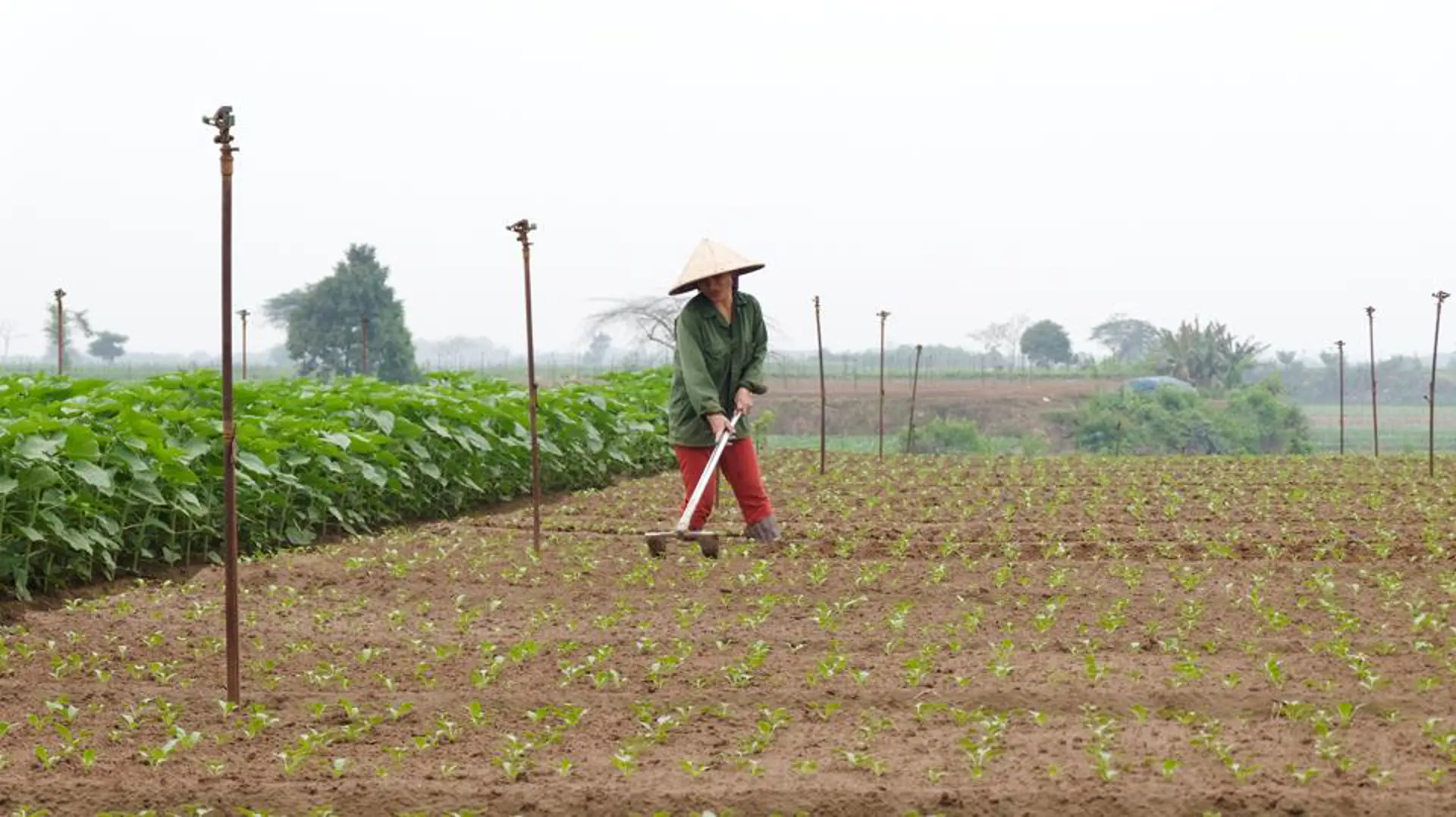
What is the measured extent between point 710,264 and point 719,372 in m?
0.62

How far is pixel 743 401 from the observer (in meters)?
9.15

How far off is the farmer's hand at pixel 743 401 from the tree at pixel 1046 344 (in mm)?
50702

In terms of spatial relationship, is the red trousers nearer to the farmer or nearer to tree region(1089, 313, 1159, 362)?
the farmer

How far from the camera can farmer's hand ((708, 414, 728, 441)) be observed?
888 cm

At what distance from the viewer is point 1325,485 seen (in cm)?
1420

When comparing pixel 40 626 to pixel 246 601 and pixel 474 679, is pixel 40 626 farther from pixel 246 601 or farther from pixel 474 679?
pixel 474 679

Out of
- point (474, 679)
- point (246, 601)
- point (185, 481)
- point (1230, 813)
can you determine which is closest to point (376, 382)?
point (185, 481)

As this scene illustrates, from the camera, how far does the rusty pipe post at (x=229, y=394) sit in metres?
5.11

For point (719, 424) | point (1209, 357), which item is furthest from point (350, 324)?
point (719, 424)

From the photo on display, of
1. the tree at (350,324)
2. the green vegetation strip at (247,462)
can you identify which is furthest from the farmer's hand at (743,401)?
the tree at (350,324)

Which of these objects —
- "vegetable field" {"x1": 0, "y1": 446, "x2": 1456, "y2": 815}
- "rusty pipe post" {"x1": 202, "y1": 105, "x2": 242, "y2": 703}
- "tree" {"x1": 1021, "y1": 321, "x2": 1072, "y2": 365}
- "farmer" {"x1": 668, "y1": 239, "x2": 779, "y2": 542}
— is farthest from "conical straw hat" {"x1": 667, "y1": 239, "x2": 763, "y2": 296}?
"tree" {"x1": 1021, "y1": 321, "x2": 1072, "y2": 365}

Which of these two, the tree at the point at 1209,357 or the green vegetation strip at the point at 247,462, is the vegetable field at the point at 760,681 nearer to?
the green vegetation strip at the point at 247,462

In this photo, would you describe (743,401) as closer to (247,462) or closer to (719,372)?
(719,372)

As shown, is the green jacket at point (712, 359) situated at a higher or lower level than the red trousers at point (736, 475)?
higher
